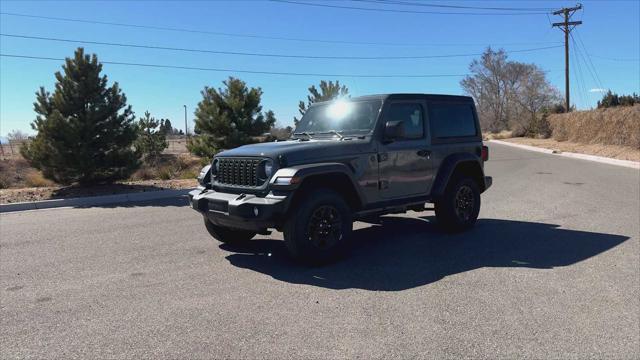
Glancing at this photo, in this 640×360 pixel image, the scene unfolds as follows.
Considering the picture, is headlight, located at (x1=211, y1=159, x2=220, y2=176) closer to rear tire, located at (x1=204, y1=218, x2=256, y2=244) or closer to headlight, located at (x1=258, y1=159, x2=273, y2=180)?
rear tire, located at (x1=204, y1=218, x2=256, y2=244)

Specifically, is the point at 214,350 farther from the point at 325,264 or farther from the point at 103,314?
the point at 325,264

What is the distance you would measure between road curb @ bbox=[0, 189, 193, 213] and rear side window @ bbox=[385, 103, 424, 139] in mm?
7887

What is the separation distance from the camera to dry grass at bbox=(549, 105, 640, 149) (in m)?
26.6

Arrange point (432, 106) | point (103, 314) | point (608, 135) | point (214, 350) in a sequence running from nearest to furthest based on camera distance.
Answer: point (214, 350), point (103, 314), point (432, 106), point (608, 135)

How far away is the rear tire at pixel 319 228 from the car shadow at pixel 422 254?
175 mm

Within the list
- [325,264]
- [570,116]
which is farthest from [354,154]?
[570,116]

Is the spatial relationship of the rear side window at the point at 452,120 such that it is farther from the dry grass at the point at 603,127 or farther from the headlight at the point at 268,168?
the dry grass at the point at 603,127

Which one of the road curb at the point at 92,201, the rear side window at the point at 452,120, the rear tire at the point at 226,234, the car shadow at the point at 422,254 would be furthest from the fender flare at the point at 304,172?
the road curb at the point at 92,201

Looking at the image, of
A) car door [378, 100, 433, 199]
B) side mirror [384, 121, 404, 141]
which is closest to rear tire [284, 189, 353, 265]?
car door [378, 100, 433, 199]

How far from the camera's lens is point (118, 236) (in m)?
7.62

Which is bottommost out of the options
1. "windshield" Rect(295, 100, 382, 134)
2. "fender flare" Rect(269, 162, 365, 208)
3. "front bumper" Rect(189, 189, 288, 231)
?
"front bumper" Rect(189, 189, 288, 231)

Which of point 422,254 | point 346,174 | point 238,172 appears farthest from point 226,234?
point 422,254

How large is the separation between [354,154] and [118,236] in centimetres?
401

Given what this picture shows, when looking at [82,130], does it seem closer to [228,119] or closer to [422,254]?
[228,119]
